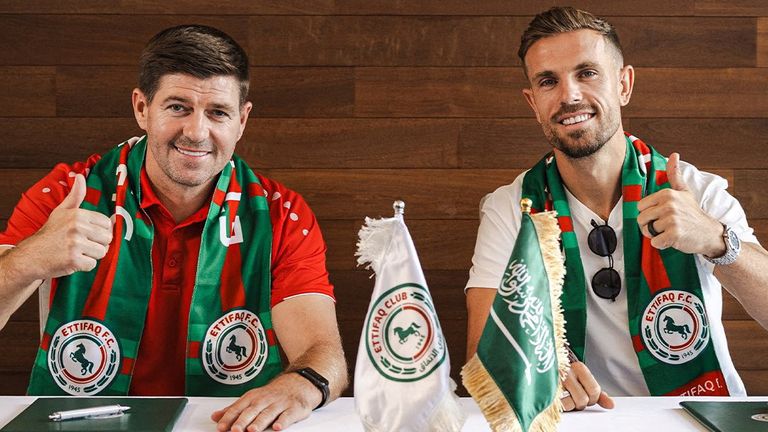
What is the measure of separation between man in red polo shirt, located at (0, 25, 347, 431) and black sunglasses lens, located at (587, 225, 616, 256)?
0.59 meters

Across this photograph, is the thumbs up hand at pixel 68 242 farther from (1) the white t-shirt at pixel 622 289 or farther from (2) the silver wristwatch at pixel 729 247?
(2) the silver wristwatch at pixel 729 247

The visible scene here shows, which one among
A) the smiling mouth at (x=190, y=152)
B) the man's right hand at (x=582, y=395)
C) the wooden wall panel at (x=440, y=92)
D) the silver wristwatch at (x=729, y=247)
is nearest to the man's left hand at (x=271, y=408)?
the man's right hand at (x=582, y=395)

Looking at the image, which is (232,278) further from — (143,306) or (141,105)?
(141,105)

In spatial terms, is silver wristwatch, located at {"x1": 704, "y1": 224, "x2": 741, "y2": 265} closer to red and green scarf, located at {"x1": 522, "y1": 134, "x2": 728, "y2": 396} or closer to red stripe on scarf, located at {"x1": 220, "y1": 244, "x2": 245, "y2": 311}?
red and green scarf, located at {"x1": 522, "y1": 134, "x2": 728, "y2": 396}

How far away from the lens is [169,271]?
1.81m

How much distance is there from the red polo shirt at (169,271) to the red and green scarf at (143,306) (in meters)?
0.03

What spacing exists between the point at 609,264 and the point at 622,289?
0.06m

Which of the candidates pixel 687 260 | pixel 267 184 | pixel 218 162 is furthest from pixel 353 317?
pixel 687 260

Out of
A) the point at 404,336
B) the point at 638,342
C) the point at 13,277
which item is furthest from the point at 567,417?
the point at 13,277

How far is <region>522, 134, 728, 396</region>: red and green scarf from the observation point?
5.82 ft

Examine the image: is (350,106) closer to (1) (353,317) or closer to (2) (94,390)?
(1) (353,317)

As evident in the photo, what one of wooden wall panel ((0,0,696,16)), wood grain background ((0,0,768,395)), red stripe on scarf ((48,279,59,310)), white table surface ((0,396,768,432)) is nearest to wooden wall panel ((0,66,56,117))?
wood grain background ((0,0,768,395))

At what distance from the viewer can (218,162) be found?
5.91ft

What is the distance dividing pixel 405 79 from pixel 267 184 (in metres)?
0.59
